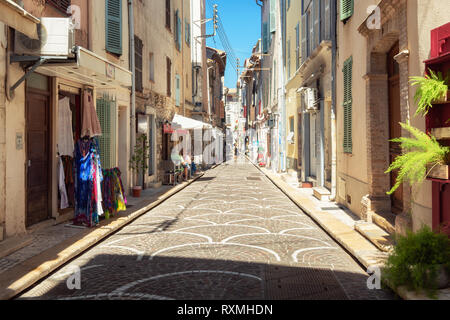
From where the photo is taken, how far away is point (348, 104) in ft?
34.1

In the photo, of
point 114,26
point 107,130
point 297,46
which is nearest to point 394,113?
point 107,130

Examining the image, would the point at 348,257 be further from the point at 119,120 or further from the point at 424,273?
the point at 119,120

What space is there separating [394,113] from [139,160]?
8.35 m

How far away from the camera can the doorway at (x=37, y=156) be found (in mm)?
7922

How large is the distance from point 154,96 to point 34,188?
9.78m

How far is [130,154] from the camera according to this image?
14086mm

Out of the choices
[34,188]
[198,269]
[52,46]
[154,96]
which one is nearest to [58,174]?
[34,188]

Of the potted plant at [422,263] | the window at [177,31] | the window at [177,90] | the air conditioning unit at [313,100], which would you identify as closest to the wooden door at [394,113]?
the potted plant at [422,263]

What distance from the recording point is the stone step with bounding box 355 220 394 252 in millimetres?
6332

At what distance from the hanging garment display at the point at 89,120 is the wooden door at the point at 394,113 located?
6.26 metres

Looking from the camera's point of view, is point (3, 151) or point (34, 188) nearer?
point (3, 151)

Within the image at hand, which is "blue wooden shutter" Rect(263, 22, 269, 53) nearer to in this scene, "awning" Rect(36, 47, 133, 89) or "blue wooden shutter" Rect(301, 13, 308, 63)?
"blue wooden shutter" Rect(301, 13, 308, 63)

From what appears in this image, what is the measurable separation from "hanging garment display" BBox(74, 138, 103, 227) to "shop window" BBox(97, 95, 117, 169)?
3.15 m
